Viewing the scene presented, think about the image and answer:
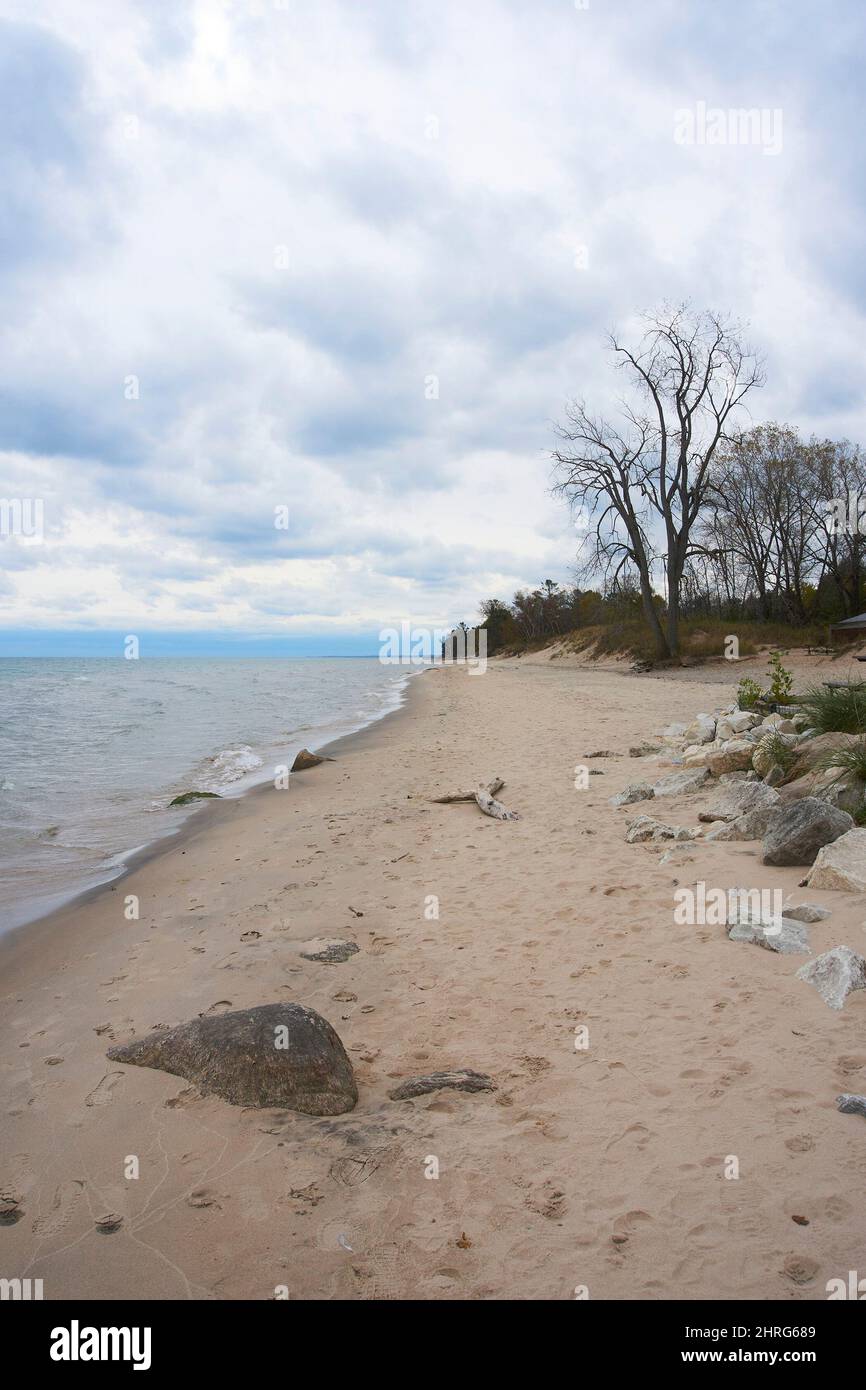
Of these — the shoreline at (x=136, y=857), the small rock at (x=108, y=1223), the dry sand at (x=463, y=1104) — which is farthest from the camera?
the shoreline at (x=136, y=857)

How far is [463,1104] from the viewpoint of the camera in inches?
135

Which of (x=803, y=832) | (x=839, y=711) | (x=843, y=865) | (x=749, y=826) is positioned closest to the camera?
(x=843, y=865)

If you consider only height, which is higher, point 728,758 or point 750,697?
point 750,697

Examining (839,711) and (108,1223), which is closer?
(108,1223)

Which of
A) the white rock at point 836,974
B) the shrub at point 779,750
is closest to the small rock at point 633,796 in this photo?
the shrub at point 779,750

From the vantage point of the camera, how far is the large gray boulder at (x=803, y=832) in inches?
226

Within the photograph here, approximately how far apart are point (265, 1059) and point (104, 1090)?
89 centimetres

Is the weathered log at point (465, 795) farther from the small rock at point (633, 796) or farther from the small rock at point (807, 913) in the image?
the small rock at point (807, 913)

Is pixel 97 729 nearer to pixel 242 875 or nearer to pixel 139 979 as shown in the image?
pixel 242 875

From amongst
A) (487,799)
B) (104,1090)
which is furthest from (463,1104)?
(487,799)

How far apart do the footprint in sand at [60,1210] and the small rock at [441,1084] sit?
136cm

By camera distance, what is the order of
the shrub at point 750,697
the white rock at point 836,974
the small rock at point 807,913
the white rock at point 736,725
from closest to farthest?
the white rock at point 836,974, the small rock at point 807,913, the white rock at point 736,725, the shrub at point 750,697

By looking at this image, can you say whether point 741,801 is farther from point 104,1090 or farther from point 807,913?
point 104,1090
